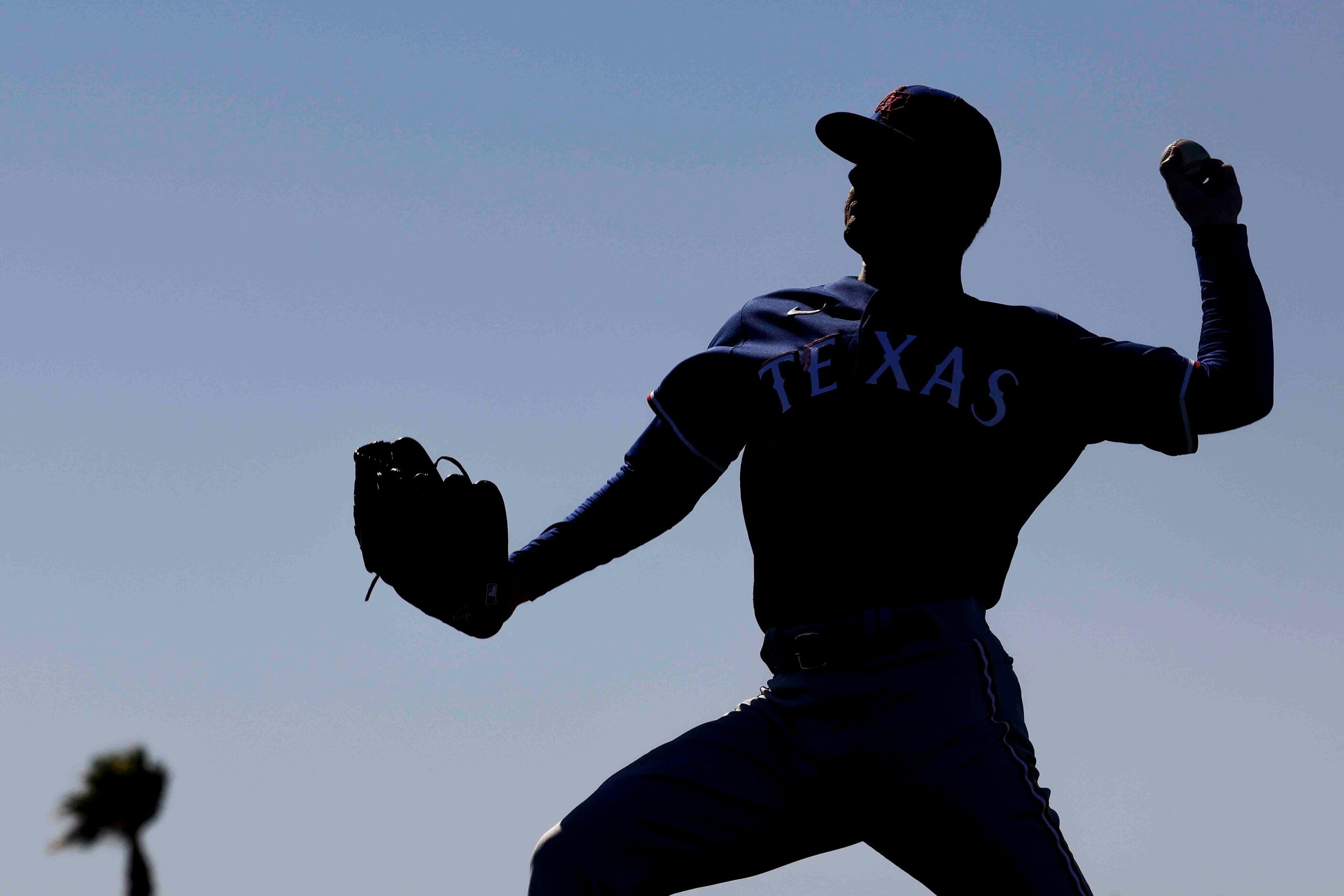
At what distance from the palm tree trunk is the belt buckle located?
39.3m

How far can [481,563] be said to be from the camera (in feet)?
14.9

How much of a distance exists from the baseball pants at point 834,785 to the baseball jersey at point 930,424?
0.65 ft

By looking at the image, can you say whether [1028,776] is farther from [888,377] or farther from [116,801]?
[116,801]

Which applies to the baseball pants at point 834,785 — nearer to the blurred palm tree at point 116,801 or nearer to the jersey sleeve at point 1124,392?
the jersey sleeve at point 1124,392

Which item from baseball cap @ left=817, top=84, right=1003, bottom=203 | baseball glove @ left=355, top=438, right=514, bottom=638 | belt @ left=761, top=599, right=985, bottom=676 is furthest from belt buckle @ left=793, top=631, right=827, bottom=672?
baseball cap @ left=817, top=84, right=1003, bottom=203

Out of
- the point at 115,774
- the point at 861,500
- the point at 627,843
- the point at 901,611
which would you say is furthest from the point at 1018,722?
the point at 115,774

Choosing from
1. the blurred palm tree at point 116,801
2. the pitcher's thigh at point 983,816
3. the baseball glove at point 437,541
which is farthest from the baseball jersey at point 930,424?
the blurred palm tree at point 116,801

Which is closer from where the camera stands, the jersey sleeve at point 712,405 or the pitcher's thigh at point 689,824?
the pitcher's thigh at point 689,824

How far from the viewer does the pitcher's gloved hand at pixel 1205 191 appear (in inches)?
172

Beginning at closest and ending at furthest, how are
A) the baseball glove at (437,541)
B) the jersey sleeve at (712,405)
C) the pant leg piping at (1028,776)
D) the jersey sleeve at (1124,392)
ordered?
the pant leg piping at (1028,776)
the jersey sleeve at (1124,392)
the baseball glove at (437,541)
the jersey sleeve at (712,405)

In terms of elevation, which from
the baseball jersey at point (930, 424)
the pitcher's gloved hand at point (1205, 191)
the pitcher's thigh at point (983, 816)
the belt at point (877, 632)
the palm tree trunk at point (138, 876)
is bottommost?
the pitcher's thigh at point (983, 816)

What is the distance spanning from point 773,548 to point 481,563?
82 cm

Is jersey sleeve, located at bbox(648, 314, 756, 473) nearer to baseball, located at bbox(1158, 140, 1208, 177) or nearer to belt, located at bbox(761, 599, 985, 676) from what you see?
belt, located at bbox(761, 599, 985, 676)

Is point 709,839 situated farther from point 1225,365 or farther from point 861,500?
point 1225,365
